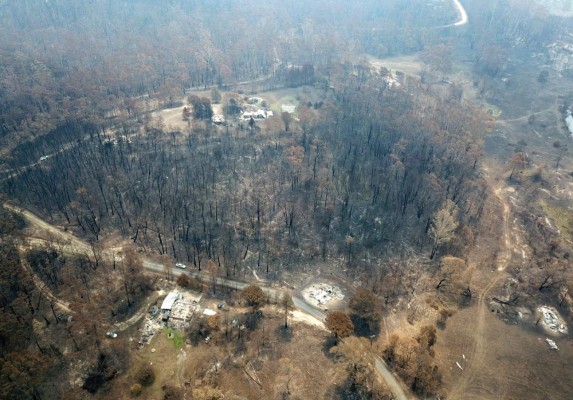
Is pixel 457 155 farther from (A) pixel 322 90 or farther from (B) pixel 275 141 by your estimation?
(A) pixel 322 90

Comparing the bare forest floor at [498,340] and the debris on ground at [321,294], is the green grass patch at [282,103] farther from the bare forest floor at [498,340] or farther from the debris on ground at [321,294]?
the debris on ground at [321,294]

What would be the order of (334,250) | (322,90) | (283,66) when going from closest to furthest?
(334,250) → (322,90) → (283,66)

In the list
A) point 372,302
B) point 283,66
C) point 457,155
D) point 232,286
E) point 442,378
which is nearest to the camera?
point 442,378

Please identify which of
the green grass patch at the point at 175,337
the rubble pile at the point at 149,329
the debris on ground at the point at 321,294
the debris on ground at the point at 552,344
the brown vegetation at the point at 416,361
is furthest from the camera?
the debris on ground at the point at 321,294

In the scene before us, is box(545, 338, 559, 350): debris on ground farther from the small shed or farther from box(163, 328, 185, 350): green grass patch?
the small shed

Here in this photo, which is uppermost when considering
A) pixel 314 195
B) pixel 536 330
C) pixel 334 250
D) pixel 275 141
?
pixel 275 141

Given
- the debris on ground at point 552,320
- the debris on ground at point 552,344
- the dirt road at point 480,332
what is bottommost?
the debris on ground at point 552,344

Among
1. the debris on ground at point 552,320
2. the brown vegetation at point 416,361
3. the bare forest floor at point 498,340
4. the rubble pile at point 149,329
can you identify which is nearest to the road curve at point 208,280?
the brown vegetation at point 416,361

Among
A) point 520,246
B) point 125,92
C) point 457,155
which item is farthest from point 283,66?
point 520,246
